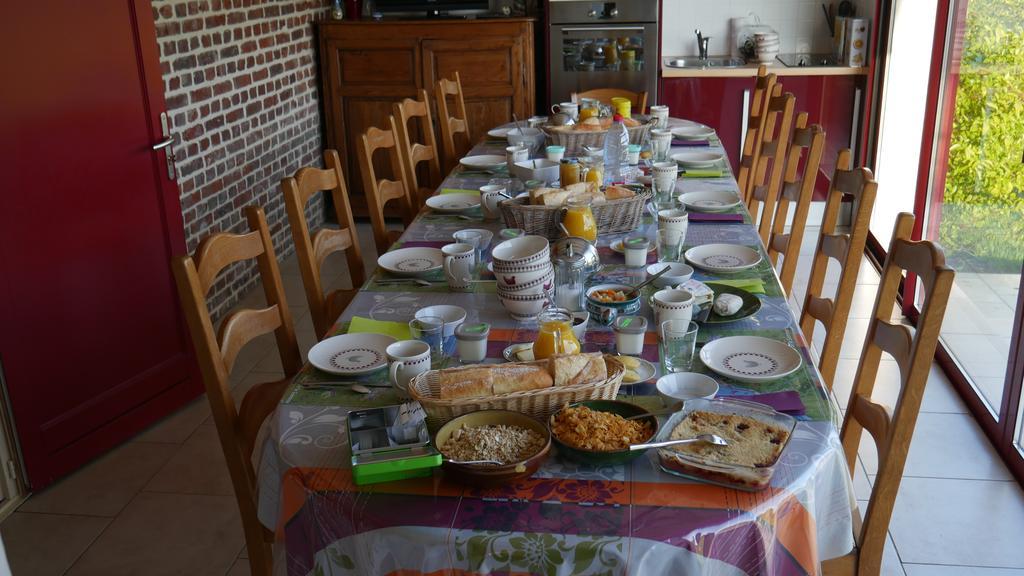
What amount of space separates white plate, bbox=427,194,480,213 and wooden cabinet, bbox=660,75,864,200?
252cm

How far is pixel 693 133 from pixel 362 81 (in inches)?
83.6

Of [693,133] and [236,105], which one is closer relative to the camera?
[693,133]

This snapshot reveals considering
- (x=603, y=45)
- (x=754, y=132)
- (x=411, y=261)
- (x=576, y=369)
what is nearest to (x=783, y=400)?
(x=576, y=369)

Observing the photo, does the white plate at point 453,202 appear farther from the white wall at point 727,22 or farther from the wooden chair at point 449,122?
the white wall at point 727,22

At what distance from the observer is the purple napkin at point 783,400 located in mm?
1639

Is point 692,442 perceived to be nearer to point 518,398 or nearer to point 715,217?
point 518,398

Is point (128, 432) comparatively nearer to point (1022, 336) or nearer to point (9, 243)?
point (9, 243)

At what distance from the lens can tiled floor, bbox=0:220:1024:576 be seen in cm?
250

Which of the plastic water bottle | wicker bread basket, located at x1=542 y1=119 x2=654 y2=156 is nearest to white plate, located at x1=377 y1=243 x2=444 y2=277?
the plastic water bottle

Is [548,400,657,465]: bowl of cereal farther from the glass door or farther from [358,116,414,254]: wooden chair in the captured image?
the glass door

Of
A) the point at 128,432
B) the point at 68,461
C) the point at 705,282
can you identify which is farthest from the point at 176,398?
the point at 705,282

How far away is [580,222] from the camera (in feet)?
8.09

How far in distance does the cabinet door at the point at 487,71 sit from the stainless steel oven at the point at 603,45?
7.8 inches

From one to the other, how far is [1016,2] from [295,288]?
3239 millimetres
